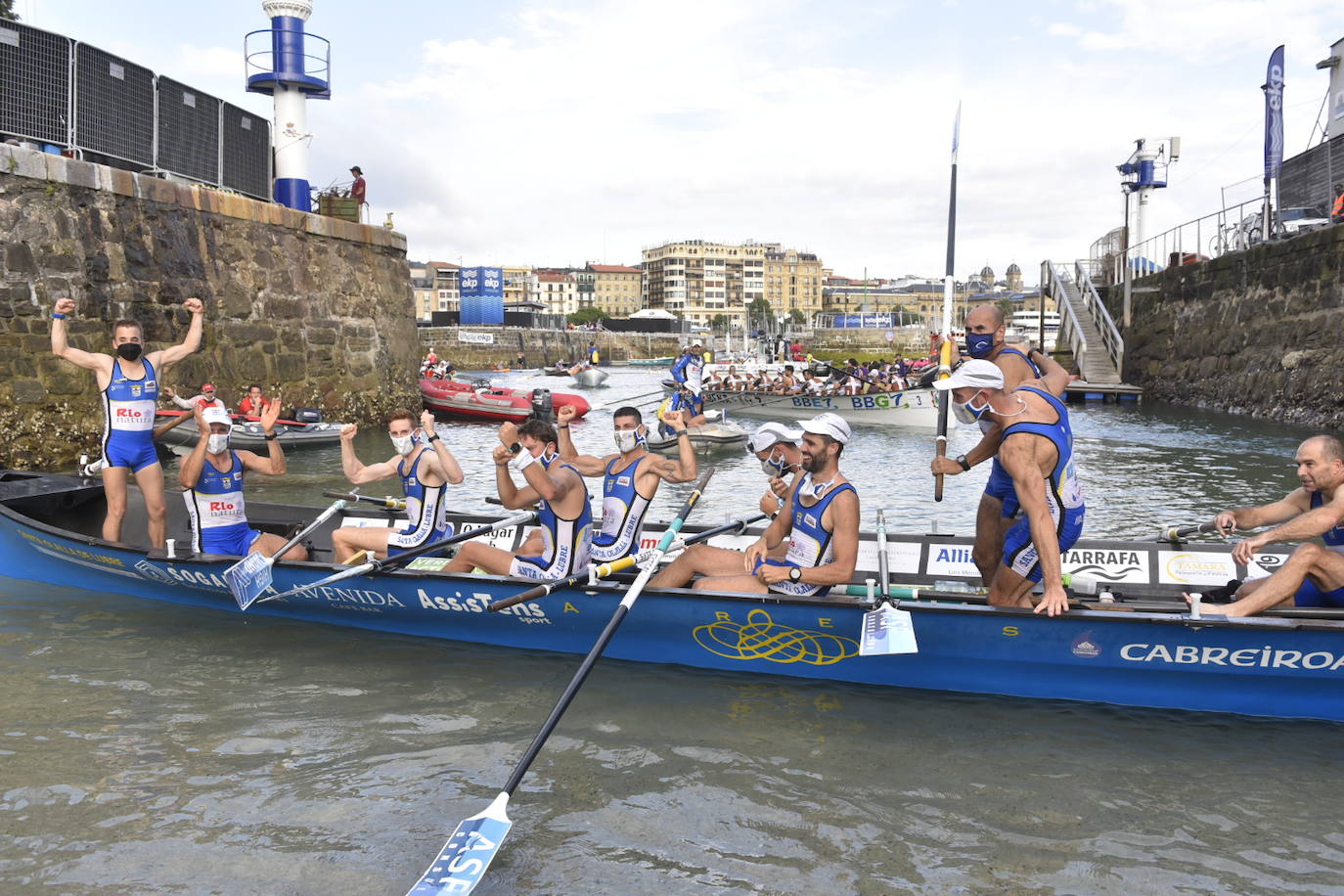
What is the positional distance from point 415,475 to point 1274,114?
91.9 feet

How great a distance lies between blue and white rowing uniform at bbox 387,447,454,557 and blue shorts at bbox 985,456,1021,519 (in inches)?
166

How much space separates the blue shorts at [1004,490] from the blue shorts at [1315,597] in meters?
1.73

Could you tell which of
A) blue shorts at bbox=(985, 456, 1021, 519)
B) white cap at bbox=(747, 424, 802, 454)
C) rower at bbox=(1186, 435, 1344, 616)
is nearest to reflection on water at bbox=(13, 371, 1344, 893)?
rower at bbox=(1186, 435, 1344, 616)

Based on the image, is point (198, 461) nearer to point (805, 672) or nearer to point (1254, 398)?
point (805, 672)

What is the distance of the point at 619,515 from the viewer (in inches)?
287

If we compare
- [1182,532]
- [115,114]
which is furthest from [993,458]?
[115,114]

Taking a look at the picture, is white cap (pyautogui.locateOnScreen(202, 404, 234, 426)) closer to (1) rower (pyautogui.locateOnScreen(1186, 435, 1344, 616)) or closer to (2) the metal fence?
(1) rower (pyautogui.locateOnScreen(1186, 435, 1344, 616))

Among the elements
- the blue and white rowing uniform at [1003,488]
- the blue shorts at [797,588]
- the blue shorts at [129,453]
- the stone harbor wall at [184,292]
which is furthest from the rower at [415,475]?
the stone harbor wall at [184,292]

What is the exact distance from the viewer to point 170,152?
1919 cm

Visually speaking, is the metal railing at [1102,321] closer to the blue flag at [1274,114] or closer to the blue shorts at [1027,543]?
the blue flag at [1274,114]

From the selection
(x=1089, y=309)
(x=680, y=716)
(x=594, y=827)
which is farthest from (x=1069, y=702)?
(x=1089, y=309)

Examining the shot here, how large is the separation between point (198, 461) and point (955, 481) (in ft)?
41.6

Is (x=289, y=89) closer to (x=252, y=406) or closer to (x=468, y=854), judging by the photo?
(x=252, y=406)

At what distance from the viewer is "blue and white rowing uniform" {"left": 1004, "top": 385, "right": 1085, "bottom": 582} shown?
19.1 ft
